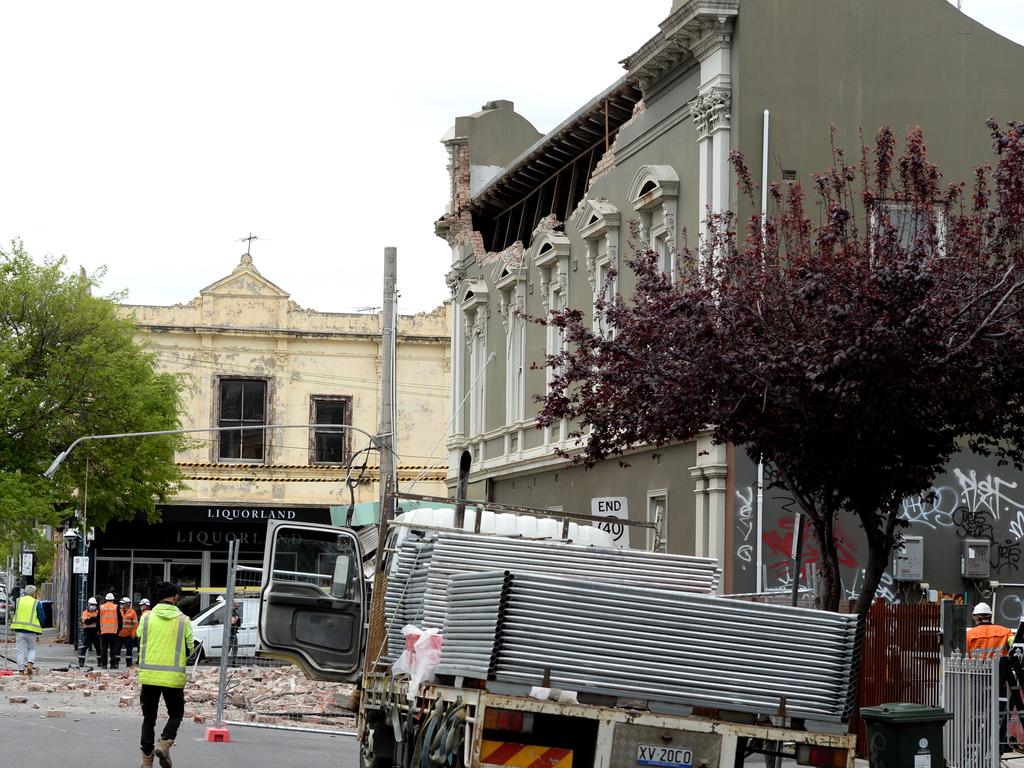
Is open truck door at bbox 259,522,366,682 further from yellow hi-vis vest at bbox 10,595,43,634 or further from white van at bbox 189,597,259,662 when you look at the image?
yellow hi-vis vest at bbox 10,595,43,634

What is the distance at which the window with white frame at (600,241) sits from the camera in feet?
89.6

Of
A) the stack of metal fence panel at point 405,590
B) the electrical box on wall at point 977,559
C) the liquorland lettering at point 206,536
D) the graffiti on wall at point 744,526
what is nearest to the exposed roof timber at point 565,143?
the graffiti on wall at point 744,526

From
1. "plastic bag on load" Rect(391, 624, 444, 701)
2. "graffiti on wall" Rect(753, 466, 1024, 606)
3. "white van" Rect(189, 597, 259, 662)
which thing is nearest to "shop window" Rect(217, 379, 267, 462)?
"white van" Rect(189, 597, 259, 662)

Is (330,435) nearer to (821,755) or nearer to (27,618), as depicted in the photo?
(27,618)

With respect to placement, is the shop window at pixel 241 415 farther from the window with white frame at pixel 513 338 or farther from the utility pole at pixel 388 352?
the window with white frame at pixel 513 338

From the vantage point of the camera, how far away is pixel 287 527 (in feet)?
56.0

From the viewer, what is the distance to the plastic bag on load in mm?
11446

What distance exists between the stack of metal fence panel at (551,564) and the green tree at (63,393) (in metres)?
28.4

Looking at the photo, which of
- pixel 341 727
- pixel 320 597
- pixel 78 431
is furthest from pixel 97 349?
pixel 320 597

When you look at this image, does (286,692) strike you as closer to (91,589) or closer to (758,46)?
(758,46)

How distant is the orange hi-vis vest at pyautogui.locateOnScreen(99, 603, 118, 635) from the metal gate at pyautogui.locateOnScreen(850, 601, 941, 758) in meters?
20.0

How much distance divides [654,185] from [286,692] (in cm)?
906

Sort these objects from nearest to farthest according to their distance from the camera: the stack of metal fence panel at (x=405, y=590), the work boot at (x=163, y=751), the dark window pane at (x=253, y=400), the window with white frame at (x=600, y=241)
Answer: the stack of metal fence panel at (x=405, y=590)
the work boot at (x=163, y=751)
the window with white frame at (x=600, y=241)
the dark window pane at (x=253, y=400)

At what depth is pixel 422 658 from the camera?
11523 millimetres
